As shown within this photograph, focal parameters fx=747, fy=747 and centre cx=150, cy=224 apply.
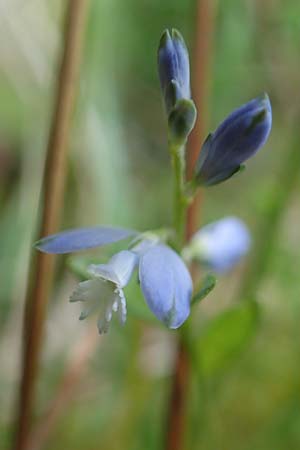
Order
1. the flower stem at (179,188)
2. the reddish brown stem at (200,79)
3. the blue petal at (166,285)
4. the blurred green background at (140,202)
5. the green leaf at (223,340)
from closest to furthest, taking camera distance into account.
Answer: the blue petal at (166,285), the flower stem at (179,188), the green leaf at (223,340), the reddish brown stem at (200,79), the blurred green background at (140,202)

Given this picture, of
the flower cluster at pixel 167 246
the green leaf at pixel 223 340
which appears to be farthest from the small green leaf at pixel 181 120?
the green leaf at pixel 223 340

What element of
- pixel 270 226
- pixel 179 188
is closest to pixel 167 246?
pixel 179 188

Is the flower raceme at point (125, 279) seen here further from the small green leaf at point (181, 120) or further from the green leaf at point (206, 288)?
the small green leaf at point (181, 120)

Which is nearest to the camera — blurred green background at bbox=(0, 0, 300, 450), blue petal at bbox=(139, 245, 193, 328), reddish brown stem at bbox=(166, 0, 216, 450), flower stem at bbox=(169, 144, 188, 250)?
blue petal at bbox=(139, 245, 193, 328)

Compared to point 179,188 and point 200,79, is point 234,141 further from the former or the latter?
point 200,79

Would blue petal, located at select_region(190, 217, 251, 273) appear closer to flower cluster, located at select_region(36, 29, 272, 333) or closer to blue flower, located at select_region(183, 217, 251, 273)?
blue flower, located at select_region(183, 217, 251, 273)

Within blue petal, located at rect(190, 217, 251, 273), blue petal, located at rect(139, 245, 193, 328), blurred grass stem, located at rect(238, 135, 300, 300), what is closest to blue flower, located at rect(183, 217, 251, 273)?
blue petal, located at rect(190, 217, 251, 273)

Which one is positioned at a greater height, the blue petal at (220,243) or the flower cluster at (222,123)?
the flower cluster at (222,123)
